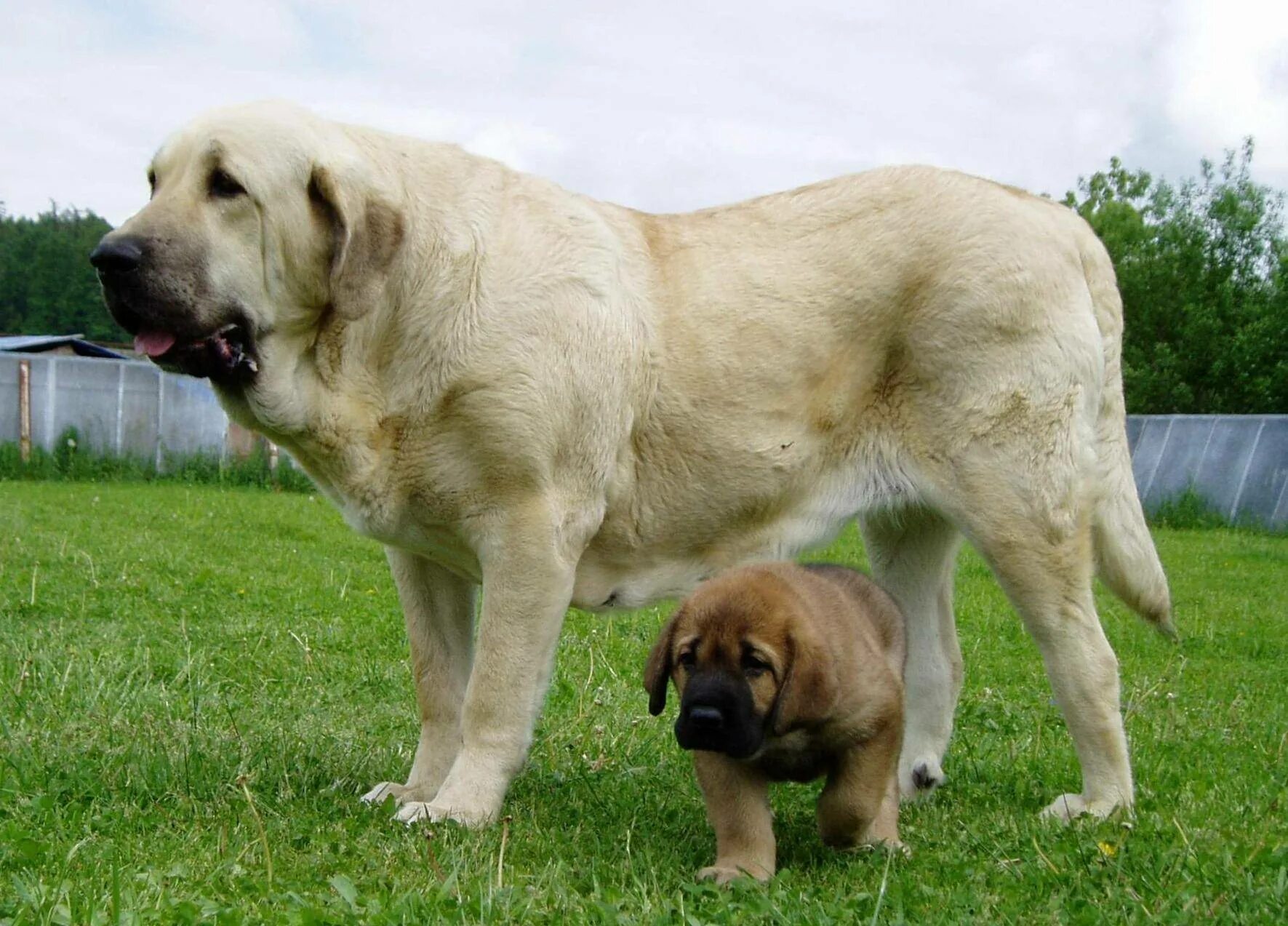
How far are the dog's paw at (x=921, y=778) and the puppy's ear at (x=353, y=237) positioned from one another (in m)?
2.32

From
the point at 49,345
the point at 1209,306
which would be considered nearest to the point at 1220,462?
the point at 1209,306

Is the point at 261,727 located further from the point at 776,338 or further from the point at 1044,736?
the point at 1044,736

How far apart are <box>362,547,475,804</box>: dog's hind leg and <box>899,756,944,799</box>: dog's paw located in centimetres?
148

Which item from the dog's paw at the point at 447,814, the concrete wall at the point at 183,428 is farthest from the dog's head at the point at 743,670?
the concrete wall at the point at 183,428

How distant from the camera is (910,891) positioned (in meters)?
3.18

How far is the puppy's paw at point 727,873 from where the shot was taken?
10.8 feet

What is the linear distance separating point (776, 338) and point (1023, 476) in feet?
2.92

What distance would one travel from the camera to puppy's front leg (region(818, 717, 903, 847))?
349 centimetres

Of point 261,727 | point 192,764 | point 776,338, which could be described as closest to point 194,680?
point 261,727

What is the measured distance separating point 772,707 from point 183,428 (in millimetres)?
20902

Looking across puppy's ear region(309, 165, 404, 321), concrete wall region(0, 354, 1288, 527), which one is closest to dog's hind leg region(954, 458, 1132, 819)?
puppy's ear region(309, 165, 404, 321)

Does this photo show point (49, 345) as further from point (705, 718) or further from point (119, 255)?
point (705, 718)

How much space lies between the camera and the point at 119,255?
11.4 ft

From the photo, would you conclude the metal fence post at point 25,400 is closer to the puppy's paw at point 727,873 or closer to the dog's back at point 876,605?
the dog's back at point 876,605
